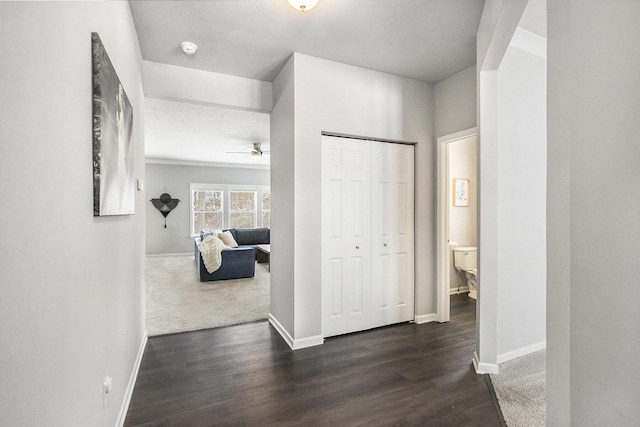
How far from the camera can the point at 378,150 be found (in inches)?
134

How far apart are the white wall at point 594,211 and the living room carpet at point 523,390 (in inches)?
41.7

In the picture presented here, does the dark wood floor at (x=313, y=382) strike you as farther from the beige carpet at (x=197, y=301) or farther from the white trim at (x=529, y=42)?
the white trim at (x=529, y=42)

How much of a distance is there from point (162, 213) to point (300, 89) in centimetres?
725

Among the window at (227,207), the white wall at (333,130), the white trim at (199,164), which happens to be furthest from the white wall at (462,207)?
the white trim at (199,164)

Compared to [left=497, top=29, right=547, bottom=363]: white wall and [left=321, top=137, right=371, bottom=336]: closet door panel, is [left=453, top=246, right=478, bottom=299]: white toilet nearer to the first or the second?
[left=497, top=29, right=547, bottom=363]: white wall

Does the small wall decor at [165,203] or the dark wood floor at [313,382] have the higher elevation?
the small wall decor at [165,203]

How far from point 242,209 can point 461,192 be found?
6.66 m

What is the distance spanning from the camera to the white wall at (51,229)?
0.73m

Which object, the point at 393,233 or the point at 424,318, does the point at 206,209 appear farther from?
the point at 424,318

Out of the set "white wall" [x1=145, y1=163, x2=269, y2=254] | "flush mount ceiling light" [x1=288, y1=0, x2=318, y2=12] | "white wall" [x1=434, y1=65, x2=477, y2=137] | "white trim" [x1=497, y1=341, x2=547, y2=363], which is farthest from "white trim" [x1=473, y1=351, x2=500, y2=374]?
"white wall" [x1=145, y1=163, x2=269, y2=254]

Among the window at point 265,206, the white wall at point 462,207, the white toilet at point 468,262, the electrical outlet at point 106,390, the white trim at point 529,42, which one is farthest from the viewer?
the window at point 265,206

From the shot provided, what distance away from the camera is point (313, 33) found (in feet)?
8.52

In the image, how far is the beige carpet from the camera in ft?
11.7

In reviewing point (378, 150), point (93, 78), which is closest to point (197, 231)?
point (378, 150)
